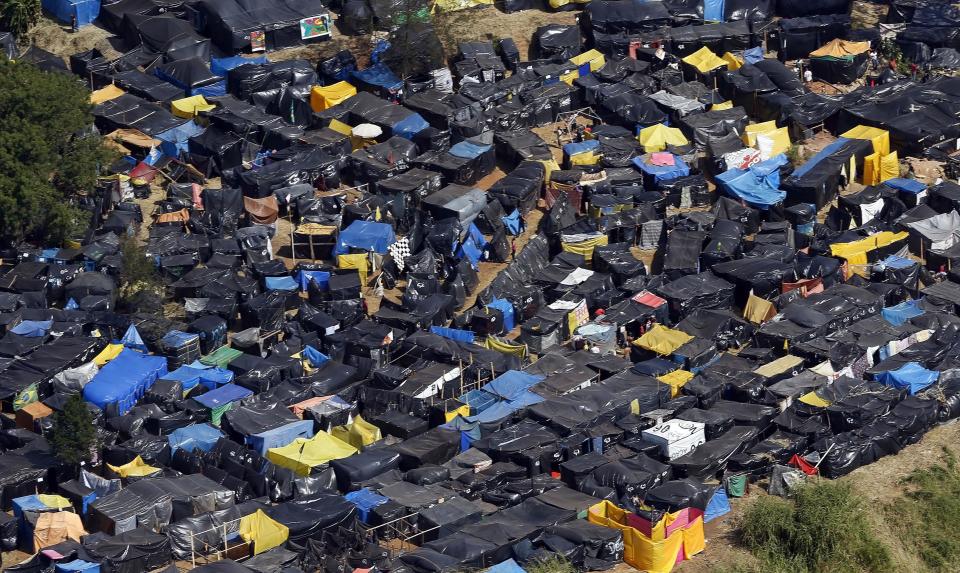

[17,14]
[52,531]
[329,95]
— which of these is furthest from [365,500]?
[17,14]

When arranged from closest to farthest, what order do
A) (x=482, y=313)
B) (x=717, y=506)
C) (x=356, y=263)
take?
Answer: (x=717, y=506), (x=482, y=313), (x=356, y=263)

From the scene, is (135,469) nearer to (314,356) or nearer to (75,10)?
(314,356)

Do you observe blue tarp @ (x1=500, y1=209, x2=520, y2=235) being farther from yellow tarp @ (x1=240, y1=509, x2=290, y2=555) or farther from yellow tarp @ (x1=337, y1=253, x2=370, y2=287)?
yellow tarp @ (x1=240, y1=509, x2=290, y2=555)

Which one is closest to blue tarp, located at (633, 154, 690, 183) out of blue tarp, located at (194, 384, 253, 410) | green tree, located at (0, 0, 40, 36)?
blue tarp, located at (194, 384, 253, 410)

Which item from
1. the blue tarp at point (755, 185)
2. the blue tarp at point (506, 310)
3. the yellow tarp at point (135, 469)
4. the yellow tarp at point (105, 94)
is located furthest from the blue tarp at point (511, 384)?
the yellow tarp at point (105, 94)

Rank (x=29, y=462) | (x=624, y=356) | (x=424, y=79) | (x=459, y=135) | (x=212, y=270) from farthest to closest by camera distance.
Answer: (x=424, y=79) < (x=459, y=135) < (x=212, y=270) < (x=624, y=356) < (x=29, y=462)

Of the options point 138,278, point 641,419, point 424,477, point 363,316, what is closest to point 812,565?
point 641,419

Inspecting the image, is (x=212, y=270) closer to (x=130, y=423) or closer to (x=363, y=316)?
(x=363, y=316)
